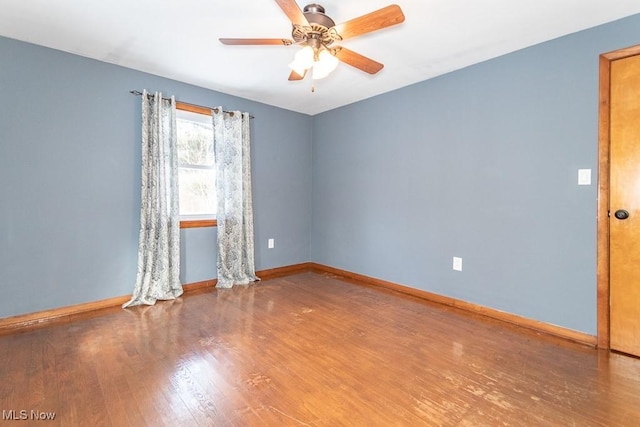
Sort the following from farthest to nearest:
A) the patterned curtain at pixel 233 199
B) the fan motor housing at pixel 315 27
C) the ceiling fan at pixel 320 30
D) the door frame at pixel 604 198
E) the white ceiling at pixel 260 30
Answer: the patterned curtain at pixel 233 199 → the door frame at pixel 604 198 → the white ceiling at pixel 260 30 → the fan motor housing at pixel 315 27 → the ceiling fan at pixel 320 30

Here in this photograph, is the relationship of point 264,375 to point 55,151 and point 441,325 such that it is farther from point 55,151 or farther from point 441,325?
point 55,151

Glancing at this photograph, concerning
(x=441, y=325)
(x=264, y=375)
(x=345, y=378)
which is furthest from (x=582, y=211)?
(x=264, y=375)

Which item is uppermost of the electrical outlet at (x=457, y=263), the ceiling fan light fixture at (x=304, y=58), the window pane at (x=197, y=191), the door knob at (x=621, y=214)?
the ceiling fan light fixture at (x=304, y=58)

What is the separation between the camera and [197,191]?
11.4 feet

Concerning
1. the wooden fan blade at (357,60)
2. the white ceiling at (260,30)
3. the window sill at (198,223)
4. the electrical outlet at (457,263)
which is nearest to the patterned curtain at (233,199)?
the window sill at (198,223)

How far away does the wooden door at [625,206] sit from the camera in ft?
6.59

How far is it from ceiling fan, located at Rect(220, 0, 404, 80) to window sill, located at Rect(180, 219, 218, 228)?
2072mm

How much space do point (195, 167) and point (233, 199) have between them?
0.56m

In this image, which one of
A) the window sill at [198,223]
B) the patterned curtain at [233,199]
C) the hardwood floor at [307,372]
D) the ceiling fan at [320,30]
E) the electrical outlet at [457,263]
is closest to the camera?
the hardwood floor at [307,372]

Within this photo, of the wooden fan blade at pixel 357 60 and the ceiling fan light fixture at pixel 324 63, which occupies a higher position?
the wooden fan blade at pixel 357 60

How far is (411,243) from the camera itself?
330 cm

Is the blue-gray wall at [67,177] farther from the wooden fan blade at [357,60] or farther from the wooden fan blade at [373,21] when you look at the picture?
the wooden fan blade at [373,21]

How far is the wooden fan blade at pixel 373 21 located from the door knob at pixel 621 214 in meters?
2.01

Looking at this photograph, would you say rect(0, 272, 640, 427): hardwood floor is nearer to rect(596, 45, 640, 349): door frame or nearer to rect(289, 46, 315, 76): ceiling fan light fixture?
rect(596, 45, 640, 349): door frame
